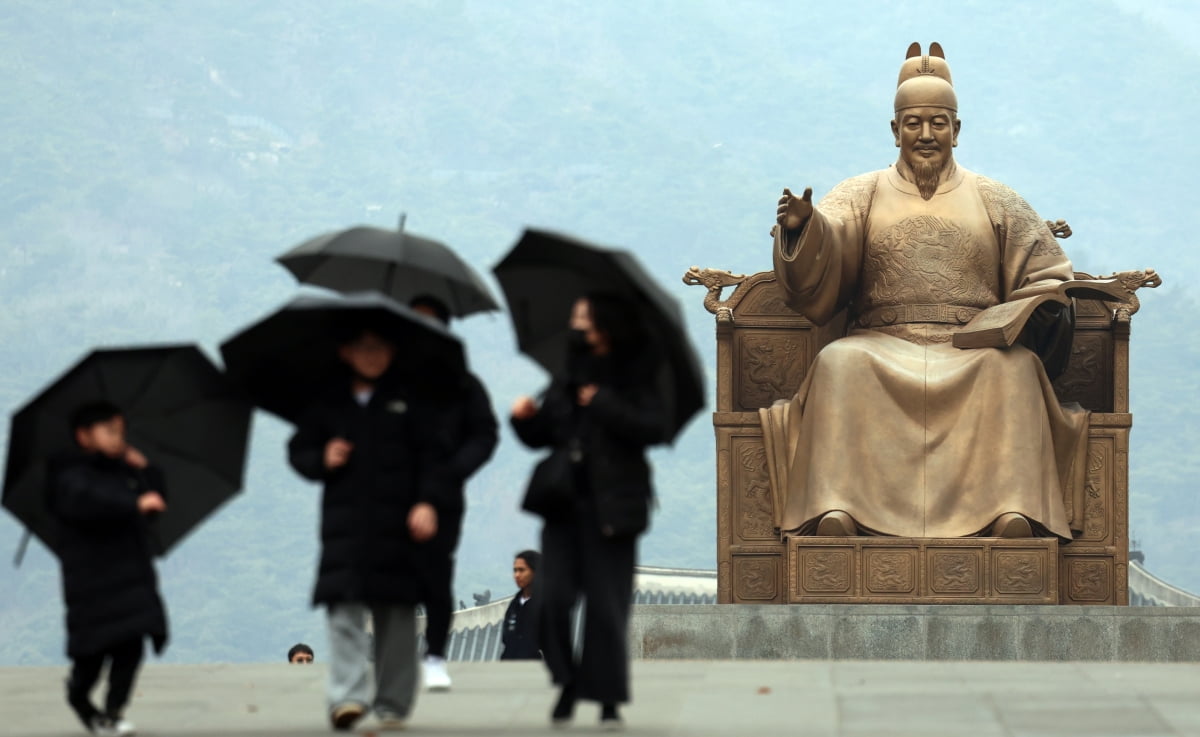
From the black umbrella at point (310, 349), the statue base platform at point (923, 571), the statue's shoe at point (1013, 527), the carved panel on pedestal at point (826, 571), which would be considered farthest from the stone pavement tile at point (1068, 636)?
the black umbrella at point (310, 349)

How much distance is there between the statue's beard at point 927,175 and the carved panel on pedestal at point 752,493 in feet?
5.54

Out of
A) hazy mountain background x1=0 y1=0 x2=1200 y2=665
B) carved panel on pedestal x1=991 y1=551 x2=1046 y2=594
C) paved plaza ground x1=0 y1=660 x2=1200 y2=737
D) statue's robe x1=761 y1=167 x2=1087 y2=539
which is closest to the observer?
paved plaza ground x1=0 y1=660 x2=1200 y2=737

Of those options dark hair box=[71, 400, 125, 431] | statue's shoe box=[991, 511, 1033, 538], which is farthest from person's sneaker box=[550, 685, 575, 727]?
statue's shoe box=[991, 511, 1033, 538]

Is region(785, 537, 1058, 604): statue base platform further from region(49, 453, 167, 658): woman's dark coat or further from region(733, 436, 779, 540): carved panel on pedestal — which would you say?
region(49, 453, 167, 658): woman's dark coat

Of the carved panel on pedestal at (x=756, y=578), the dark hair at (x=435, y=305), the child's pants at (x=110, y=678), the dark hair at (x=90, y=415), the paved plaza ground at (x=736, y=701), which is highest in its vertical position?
the dark hair at (x=435, y=305)

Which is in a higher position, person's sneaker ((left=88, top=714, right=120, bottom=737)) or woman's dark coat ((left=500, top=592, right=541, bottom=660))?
person's sneaker ((left=88, top=714, right=120, bottom=737))

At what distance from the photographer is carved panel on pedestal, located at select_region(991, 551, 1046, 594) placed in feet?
37.3

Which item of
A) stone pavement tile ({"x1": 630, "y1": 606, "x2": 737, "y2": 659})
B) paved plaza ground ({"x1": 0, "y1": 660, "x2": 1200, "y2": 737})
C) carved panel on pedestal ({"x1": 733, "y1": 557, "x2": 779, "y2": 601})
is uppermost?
paved plaza ground ({"x1": 0, "y1": 660, "x2": 1200, "y2": 737})

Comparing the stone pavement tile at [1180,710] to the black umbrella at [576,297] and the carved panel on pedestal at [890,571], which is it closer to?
the black umbrella at [576,297]

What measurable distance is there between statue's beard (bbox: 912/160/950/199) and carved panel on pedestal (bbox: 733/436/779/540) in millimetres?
1689

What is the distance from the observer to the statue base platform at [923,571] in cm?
1138

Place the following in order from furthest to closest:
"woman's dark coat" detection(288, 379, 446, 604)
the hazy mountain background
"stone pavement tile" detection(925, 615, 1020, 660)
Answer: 1. the hazy mountain background
2. "stone pavement tile" detection(925, 615, 1020, 660)
3. "woman's dark coat" detection(288, 379, 446, 604)

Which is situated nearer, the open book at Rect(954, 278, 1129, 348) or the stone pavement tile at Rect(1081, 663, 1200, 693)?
the stone pavement tile at Rect(1081, 663, 1200, 693)

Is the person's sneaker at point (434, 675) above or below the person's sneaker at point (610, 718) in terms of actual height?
below
